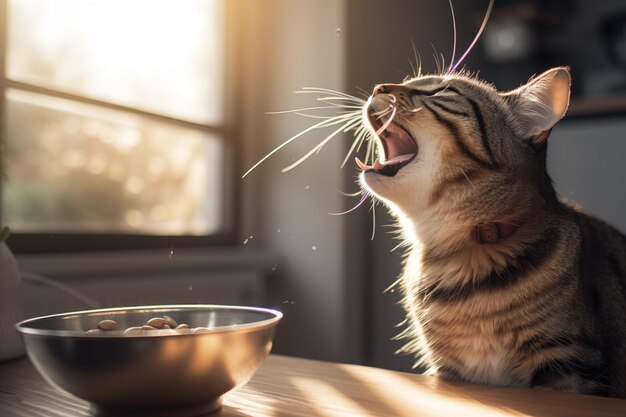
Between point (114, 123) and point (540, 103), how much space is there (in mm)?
1243

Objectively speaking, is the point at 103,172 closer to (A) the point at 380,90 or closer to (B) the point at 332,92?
(B) the point at 332,92

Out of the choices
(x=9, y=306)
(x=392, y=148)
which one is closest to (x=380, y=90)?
(x=392, y=148)

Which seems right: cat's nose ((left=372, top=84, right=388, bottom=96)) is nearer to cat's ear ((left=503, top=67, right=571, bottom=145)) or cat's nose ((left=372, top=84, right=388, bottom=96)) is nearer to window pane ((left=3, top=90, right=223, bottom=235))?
A: cat's ear ((left=503, top=67, right=571, bottom=145))

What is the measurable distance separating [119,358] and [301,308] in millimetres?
1278

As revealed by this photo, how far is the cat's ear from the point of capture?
678 mm

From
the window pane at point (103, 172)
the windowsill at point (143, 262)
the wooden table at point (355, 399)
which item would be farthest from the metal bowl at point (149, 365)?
the window pane at point (103, 172)

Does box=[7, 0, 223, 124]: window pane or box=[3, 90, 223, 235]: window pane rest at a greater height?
box=[7, 0, 223, 124]: window pane

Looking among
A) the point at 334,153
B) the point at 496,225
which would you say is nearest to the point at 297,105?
the point at 334,153

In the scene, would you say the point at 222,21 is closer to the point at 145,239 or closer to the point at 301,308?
the point at 145,239

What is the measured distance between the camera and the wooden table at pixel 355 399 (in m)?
0.52

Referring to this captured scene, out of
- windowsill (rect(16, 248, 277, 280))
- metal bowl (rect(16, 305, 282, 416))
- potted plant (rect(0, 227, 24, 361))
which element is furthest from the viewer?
windowsill (rect(16, 248, 277, 280))

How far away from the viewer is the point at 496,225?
0.73m

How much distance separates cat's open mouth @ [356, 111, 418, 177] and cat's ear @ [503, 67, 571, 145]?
13 cm

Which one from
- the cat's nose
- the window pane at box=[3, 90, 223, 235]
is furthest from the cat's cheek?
the window pane at box=[3, 90, 223, 235]
